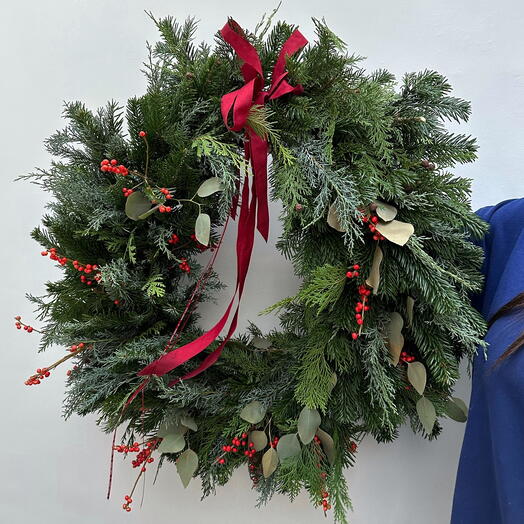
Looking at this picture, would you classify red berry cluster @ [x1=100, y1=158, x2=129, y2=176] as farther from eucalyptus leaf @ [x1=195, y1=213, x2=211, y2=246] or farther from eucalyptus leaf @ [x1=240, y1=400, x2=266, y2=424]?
eucalyptus leaf @ [x1=240, y1=400, x2=266, y2=424]

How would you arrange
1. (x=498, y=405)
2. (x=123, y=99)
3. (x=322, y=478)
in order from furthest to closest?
(x=123, y=99) → (x=322, y=478) → (x=498, y=405)

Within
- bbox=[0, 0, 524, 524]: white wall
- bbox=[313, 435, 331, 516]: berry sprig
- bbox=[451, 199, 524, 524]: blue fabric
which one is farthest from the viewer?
bbox=[0, 0, 524, 524]: white wall

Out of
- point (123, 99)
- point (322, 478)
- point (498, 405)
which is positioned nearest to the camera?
point (498, 405)

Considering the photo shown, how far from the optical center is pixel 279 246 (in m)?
0.81

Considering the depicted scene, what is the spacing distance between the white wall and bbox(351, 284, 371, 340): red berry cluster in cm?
25

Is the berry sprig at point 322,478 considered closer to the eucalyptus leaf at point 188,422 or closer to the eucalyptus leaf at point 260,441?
the eucalyptus leaf at point 260,441

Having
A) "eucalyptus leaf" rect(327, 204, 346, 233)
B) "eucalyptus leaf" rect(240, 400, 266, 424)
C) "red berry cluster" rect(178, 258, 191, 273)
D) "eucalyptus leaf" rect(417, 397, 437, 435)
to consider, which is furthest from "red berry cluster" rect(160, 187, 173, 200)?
"eucalyptus leaf" rect(417, 397, 437, 435)

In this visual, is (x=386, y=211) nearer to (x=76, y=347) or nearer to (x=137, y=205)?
(x=137, y=205)

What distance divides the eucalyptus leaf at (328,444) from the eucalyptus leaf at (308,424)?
0.06 metres

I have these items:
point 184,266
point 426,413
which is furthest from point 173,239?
point 426,413

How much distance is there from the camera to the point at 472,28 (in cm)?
99

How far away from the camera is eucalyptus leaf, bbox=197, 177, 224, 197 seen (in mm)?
739

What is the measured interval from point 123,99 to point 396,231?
659mm

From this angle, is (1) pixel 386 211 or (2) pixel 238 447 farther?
(2) pixel 238 447
